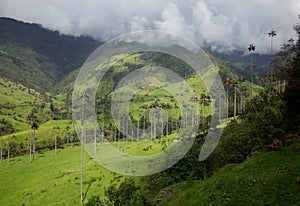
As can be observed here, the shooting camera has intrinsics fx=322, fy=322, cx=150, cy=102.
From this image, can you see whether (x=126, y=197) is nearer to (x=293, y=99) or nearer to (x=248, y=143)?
(x=248, y=143)

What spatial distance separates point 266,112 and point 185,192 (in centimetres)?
1668

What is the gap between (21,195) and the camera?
3858 inches

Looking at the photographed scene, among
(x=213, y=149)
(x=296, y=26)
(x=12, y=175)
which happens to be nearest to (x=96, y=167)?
(x=12, y=175)

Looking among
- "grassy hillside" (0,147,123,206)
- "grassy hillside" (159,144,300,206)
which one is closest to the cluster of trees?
"grassy hillside" (159,144,300,206)

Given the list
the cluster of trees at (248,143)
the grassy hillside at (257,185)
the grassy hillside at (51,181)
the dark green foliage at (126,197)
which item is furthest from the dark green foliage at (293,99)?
the grassy hillside at (51,181)

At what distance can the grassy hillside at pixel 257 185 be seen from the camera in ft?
111

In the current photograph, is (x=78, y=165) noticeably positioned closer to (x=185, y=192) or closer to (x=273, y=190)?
(x=185, y=192)

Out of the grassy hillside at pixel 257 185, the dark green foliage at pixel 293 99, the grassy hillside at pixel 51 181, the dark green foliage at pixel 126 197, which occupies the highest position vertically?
the dark green foliage at pixel 293 99

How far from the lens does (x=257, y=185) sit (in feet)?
120

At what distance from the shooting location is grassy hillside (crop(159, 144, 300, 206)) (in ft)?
111

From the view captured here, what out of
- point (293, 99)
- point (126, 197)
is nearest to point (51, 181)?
point (126, 197)

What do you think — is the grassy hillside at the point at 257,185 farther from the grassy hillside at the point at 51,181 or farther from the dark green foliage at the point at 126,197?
the grassy hillside at the point at 51,181

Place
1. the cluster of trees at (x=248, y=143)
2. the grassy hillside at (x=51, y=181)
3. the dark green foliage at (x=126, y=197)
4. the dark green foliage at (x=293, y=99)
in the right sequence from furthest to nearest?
the grassy hillside at (x=51, y=181)
the dark green foliage at (x=293, y=99)
the cluster of trees at (x=248, y=143)
the dark green foliage at (x=126, y=197)

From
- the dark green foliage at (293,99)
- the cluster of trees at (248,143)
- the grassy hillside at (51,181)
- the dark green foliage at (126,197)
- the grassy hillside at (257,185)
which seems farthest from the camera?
the grassy hillside at (51,181)
